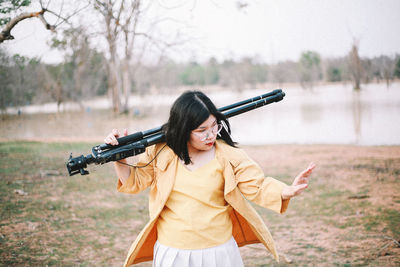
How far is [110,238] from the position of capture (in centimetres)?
460

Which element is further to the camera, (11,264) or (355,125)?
(355,125)

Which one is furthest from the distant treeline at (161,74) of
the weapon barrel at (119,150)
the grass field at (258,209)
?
the weapon barrel at (119,150)

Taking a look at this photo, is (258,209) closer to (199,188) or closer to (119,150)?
(199,188)

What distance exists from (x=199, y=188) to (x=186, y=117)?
416 mm

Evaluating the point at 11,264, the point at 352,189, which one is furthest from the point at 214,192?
the point at 352,189

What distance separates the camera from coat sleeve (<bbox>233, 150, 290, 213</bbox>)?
5.99 feet

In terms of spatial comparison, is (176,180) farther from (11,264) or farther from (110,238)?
(110,238)

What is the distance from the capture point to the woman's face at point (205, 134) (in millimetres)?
1935

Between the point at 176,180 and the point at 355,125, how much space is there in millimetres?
13370

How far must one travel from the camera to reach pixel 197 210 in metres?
1.94

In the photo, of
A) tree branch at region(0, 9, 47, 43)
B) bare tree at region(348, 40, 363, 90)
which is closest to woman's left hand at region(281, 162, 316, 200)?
tree branch at region(0, 9, 47, 43)

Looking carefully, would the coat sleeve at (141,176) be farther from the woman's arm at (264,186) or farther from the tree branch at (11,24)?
the tree branch at (11,24)

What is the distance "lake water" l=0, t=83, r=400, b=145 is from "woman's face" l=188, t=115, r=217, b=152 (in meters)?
9.57

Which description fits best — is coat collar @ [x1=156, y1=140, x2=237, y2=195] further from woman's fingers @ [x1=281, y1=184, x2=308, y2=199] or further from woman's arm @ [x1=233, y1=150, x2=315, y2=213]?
woman's fingers @ [x1=281, y1=184, x2=308, y2=199]
